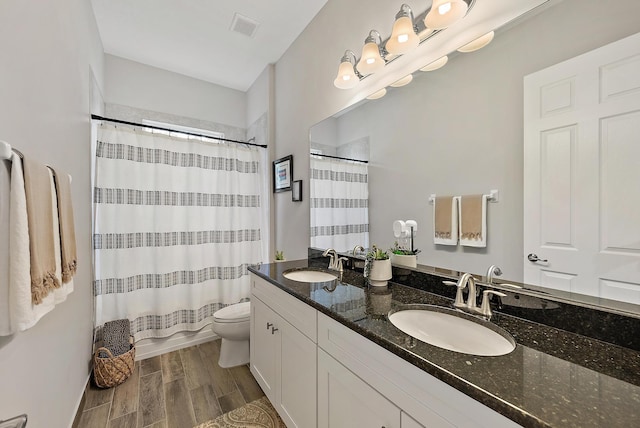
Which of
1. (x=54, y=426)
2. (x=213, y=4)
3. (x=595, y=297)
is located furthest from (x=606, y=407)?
(x=213, y=4)

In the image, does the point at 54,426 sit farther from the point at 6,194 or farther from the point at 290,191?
the point at 290,191

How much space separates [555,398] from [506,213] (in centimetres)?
66

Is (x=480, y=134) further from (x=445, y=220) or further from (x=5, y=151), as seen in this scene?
(x=5, y=151)

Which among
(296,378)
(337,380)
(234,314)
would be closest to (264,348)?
(296,378)

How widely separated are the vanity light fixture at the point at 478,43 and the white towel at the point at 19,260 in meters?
1.73

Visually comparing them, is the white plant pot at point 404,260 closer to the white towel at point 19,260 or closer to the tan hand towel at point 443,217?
the tan hand towel at point 443,217

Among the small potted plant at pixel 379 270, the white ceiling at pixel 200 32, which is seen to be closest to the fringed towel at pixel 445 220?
the small potted plant at pixel 379 270

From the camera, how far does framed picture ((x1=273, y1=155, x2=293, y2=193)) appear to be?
256 centimetres

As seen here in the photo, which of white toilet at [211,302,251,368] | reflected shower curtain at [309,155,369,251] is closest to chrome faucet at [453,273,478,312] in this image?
reflected shower curtain at [309,155,369,251]

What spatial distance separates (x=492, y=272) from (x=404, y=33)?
47.5 inches

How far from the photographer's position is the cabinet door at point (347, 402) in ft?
2.80

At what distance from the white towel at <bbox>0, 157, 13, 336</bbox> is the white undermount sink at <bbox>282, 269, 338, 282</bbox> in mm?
1185

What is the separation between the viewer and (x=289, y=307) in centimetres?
143

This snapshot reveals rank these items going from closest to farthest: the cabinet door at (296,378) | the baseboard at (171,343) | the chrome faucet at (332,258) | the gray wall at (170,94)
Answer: the cabinet door at (296,378) → the chrome faucet at (332,258) → the baseboard at (171,343) → the gray wall at (170,94)
